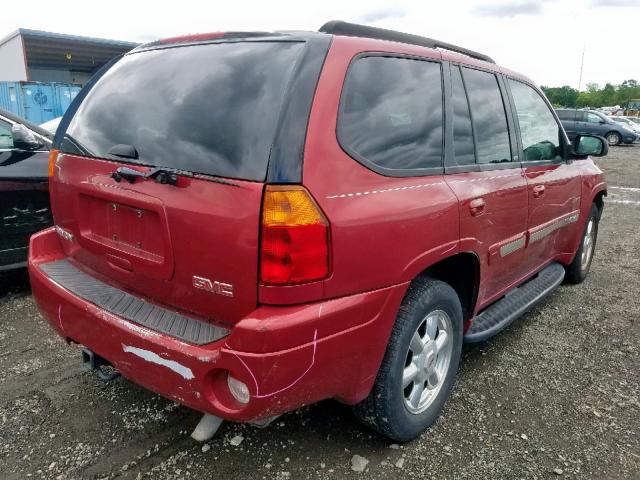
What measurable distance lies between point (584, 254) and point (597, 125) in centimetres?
2203

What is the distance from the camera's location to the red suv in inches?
69.6

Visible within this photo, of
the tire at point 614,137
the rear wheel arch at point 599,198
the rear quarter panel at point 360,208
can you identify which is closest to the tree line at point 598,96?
the tire at point 614,137

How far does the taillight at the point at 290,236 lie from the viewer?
5.68ft

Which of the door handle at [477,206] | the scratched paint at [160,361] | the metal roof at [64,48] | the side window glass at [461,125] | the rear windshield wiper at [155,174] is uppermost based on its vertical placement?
the metal roof at [64,48]

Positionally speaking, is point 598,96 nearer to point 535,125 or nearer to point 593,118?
point 593,118

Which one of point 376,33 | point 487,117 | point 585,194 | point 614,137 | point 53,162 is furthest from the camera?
point 614,137

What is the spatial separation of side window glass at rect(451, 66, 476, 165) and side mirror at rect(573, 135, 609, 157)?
1.66 m

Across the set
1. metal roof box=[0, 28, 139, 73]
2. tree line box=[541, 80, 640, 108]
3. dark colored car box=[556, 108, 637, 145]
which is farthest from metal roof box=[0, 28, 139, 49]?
tree line box=[541, 80, 640, 108]

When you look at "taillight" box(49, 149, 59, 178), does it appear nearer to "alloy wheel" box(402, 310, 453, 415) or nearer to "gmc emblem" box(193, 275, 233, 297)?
"gmc emblem" box(193, 275, 233, 297)

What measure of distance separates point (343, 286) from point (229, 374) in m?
0.51

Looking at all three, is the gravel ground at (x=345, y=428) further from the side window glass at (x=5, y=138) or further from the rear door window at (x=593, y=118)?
the rear door window at (x=593, y=118)

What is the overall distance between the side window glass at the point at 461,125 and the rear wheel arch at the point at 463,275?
49cm

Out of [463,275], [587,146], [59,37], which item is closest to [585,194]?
[587,146]

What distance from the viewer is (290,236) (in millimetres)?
1735
